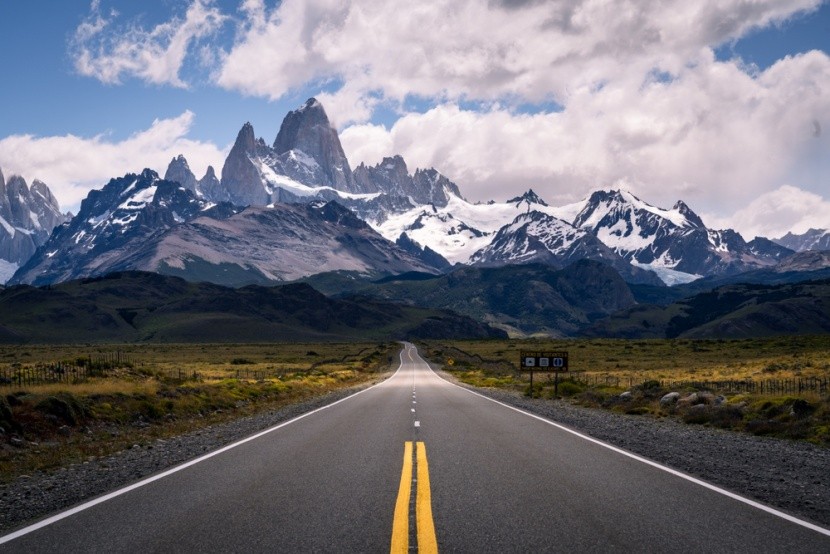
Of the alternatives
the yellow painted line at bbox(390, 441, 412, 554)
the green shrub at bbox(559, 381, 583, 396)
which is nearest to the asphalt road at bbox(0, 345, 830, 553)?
the yellow painted line at bbox(390, 441, 412, 554)

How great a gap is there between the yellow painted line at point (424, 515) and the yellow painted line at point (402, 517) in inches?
6.2

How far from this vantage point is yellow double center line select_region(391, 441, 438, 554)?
826 centimetres

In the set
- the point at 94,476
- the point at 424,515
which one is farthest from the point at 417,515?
the point at 94,476

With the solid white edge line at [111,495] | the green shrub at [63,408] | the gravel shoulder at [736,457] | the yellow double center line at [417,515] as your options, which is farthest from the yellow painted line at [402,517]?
the green shrub at [63,408]

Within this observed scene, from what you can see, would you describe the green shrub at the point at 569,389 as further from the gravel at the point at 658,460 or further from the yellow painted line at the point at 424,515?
the yellow painted line at the point at 424,515

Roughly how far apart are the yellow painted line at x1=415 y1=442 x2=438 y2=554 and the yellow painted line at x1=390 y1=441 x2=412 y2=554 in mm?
157

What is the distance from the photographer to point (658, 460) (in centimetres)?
1528

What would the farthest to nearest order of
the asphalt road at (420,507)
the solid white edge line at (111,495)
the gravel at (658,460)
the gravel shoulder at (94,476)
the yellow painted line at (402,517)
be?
1. the gravel at (658,460)
2. the gravel shoulder at (94,476)
3. the solid white edge line at (111,495)
4. the asphalt road at (420,507)
5. the yellow painted line at (402,517)

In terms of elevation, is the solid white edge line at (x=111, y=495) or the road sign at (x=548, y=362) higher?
the road sign at (x=548, y=362)

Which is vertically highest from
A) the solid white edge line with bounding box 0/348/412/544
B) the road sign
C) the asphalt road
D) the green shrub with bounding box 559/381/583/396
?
the road sign

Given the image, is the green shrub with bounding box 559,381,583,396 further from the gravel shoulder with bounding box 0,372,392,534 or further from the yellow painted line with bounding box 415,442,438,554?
the yellow painted line with bounding box 415,442,438,554

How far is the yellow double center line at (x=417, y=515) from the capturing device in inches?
325

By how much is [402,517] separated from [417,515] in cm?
26

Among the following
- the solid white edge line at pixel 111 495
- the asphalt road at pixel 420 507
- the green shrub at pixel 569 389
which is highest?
the asphalt road at pixel 420 507
